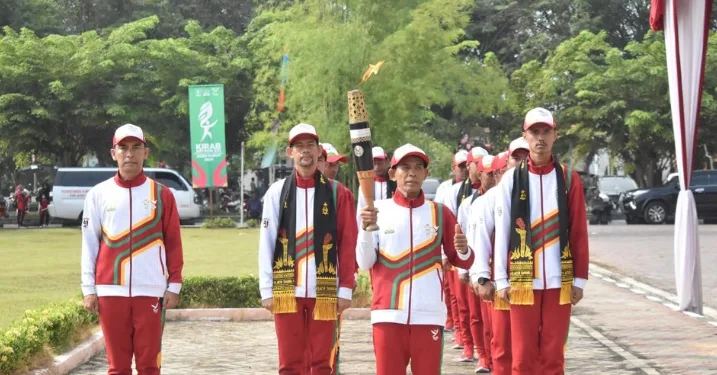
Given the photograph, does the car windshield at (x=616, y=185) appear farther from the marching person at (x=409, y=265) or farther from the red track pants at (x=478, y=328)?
the marching person at (x=409, y=265)

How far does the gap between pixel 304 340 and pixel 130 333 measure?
106cm

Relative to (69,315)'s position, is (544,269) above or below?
above

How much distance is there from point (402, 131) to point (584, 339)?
2166cm

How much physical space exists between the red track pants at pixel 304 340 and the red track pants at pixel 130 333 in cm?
77

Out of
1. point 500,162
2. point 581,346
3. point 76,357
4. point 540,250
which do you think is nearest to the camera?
point 540,250

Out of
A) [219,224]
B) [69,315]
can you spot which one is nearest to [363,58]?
[219,224]

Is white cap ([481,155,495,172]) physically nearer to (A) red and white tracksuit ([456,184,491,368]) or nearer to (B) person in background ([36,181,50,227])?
(A) red and white tracksuit ([456,184,491,368])

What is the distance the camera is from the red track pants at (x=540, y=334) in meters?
7.16

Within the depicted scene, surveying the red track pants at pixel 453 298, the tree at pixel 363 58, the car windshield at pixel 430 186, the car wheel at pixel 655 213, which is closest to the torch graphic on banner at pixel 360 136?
the red track pants at pixel 453 298

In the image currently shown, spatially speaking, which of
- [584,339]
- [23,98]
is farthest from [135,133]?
[23,98]

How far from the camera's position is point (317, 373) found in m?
7.38

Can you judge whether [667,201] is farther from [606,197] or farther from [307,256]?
[307,256]

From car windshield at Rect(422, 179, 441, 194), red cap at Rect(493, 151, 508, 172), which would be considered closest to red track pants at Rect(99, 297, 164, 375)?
red cap at Rect(493, 151, 508, 172)

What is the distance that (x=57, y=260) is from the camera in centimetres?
2309
